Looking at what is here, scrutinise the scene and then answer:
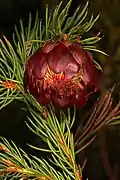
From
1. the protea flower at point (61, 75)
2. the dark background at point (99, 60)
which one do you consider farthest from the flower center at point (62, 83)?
the dark background at point (99, 60)

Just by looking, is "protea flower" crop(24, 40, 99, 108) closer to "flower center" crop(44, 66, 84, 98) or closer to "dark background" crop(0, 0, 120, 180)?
"flower center" crop(44, 66, 84, 98)

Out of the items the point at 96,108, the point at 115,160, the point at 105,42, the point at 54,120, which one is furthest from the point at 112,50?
the point at 54,120

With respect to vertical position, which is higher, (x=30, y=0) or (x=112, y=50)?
(x=30, y=0)

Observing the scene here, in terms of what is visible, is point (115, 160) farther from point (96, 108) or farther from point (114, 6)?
point (96, 108)

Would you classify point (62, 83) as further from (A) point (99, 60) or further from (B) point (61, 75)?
(A) point (99, 60)

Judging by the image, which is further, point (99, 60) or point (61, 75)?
point (99, 60)

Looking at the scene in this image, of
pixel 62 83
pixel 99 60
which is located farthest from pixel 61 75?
pixel 99 60

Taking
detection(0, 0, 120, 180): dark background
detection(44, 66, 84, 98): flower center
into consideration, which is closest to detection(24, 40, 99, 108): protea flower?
detection(44, 66, 84, 98): flower center
